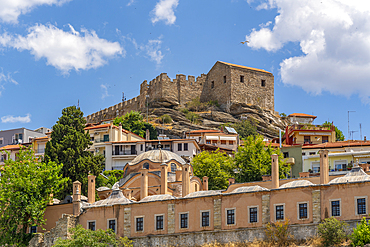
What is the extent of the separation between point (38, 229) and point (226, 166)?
21.4 meters

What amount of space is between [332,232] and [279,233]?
139 inches

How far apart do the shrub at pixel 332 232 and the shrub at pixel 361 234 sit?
2.68ft

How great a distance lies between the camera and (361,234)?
31.7 meters

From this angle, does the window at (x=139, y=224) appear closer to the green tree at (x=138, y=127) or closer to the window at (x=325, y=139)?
the window at (x=325, y=139)

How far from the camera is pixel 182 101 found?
10156 cm

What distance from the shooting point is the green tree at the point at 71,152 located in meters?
53.2

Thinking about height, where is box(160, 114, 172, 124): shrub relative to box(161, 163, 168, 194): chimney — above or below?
above

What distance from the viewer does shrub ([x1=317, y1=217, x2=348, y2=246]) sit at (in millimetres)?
32938

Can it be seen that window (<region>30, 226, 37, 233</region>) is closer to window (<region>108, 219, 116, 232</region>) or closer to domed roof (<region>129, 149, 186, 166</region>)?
window (<region>108, 219, 116, 232</region>)

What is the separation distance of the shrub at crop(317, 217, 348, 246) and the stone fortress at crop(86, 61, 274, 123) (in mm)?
64828

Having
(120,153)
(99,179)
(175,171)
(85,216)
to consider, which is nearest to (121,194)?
(85,216)

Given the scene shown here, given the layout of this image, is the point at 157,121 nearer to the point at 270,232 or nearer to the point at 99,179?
the point at 99,179

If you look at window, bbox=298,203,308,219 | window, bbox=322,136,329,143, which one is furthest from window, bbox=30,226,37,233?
window, bbox=322,136,329,143

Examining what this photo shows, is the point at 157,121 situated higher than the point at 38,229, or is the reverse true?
the point at 157,121
